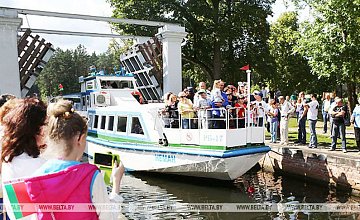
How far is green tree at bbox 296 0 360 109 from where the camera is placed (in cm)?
1388

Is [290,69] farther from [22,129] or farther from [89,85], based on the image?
[22,129]

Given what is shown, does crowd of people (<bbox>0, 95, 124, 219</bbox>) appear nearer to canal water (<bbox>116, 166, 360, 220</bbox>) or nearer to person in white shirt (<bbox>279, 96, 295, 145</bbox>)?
canal water (<bbox>116, 166, 360, 220</bbox>)

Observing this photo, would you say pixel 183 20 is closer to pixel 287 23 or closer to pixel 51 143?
pixel 287 23

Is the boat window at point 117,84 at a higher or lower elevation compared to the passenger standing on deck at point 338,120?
higher

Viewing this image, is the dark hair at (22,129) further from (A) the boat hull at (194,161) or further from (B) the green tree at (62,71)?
(B) the green tree at (62,71)

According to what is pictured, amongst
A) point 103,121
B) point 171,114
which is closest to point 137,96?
point 103,121

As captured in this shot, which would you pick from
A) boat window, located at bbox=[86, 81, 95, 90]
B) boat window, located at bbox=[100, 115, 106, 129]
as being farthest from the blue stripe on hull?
boat window, located at bbox=[86, 81, 95, 90]

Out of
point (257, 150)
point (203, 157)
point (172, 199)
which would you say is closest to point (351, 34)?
point (257, 150)

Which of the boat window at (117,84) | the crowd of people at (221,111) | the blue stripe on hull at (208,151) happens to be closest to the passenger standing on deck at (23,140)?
the crowd of people at (221,111)

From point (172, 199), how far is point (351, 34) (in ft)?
31.0

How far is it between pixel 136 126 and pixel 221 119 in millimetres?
3735

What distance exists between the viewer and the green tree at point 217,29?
26.6 meters

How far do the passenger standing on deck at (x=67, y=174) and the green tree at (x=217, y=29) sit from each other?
24.8 metres

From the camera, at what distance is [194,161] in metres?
11.1
